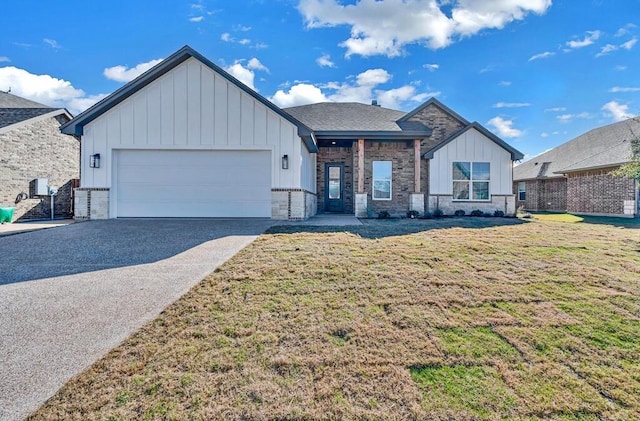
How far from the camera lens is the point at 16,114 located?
13.1m

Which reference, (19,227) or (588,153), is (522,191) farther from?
(19,227)

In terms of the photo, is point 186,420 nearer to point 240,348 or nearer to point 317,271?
point 240,348

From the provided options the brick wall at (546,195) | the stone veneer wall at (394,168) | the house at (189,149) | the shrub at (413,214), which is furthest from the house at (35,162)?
the brick wall at (546,195)

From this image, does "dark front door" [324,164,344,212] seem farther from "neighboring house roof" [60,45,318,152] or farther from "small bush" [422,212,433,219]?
"neighboring house roof" [60,45,318,152]

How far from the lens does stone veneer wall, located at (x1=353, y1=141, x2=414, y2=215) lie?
14484 millimetres

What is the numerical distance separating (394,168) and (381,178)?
78 centimetres

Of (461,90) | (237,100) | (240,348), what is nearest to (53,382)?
(240,348)

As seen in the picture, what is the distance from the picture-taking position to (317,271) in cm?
455

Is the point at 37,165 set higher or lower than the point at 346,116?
lower

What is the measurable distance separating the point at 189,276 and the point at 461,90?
60.9ft

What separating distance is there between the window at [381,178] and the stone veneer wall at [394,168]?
15cm

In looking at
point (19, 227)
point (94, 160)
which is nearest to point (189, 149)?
point (94, 160)

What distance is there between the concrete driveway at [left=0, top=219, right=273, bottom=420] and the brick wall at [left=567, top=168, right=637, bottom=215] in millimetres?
18628

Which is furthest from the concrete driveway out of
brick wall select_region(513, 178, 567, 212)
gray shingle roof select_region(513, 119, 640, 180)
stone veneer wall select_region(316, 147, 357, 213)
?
brick wall select_region(513, 178, 567, 212)
